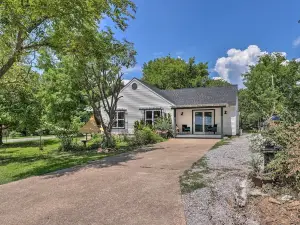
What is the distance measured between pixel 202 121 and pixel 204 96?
268 cm

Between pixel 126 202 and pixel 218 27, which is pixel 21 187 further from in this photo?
pixel 218 27

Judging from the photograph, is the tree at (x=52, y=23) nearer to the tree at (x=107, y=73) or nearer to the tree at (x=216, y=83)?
the tree at (x=107, y=73)

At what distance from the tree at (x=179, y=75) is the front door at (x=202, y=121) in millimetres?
18634

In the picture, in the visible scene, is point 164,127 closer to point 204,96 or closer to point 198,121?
point 198,121

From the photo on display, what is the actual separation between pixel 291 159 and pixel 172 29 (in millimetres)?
21178

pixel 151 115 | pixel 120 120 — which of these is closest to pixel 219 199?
pixel 151 115

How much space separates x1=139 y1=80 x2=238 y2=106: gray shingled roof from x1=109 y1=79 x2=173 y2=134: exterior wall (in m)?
0.71

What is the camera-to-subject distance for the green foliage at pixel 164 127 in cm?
1866

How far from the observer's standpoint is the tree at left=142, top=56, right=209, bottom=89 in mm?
38750

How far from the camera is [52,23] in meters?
9.99

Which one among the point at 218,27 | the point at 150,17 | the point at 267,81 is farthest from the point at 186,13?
the point at 267,81

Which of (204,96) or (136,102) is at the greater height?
(204,96)

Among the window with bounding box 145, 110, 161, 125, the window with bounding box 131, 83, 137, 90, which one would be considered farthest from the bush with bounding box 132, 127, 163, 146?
the window with bounding box 131, 83, 137, 90

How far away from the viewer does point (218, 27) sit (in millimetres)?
23438
